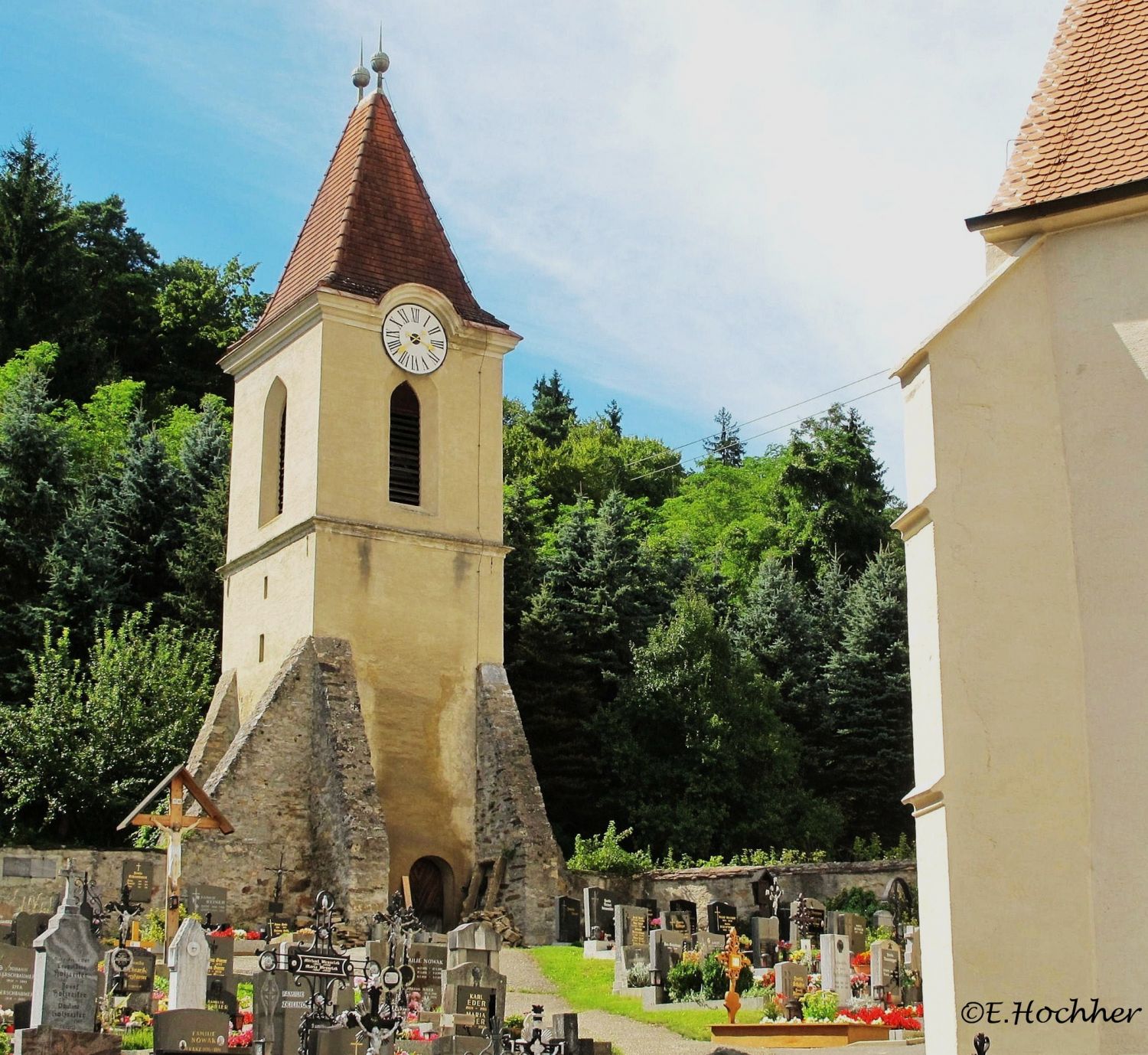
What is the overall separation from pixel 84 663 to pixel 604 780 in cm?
1068

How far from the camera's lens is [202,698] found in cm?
3119

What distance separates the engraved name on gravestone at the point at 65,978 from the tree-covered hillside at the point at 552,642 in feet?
48.9

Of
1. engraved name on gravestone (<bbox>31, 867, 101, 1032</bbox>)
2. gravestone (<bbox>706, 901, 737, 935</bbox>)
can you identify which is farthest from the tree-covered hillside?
engraved name on gravestone (<bbox>31, 867, 101, 1032</bbox>)

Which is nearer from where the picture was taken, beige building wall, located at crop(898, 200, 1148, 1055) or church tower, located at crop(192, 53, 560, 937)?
beige building wall, located at crop(898, 200, 1148, 1055)

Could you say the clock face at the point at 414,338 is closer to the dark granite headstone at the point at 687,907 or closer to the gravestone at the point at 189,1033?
the dark granite headstone at the point at 687,907

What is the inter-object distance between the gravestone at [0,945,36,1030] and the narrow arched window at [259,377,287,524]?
14.5 meters

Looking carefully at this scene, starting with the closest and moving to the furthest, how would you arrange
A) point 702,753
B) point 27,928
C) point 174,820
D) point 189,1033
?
point 189,1033
point 27,928
point 174,820
point 702,753

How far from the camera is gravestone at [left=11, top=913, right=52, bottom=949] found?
18094 mm

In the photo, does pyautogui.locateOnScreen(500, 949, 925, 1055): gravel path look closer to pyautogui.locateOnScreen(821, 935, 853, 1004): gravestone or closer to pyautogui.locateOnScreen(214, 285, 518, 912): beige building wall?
pyautogui.locateOnScreen(821, 935, 853, 1004): gravestone

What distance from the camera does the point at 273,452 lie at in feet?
98.3

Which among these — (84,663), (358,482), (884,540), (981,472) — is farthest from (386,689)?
(884,540)

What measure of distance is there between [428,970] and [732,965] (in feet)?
11.8

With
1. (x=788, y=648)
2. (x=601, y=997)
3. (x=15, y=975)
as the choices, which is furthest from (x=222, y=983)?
(x=788, y=648)

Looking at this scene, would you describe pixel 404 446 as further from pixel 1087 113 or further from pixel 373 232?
pixel 1087 113
